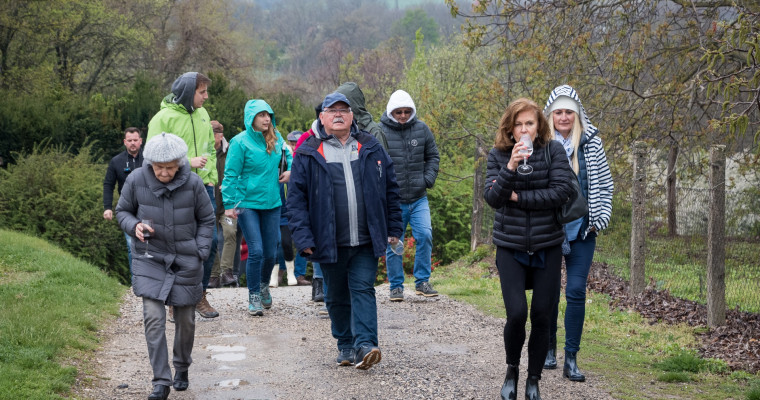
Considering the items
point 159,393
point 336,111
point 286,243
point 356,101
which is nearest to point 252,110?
point 356,101

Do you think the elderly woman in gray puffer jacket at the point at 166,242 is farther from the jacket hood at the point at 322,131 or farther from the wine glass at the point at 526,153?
the wine glass at the point at 526,153

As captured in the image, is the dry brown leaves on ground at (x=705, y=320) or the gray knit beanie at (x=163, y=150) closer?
the gray knit beanie at (x=163, y=150)

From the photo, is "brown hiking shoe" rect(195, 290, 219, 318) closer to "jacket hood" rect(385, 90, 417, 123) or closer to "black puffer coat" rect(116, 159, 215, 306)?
"jacket hood" rect(385, 90, 417, 123)

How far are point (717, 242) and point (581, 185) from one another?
3.47 metres

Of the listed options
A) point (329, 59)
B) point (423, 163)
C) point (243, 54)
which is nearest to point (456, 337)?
point (423, 163)

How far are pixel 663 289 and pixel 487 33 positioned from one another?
14.3ft

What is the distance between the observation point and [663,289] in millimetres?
10977

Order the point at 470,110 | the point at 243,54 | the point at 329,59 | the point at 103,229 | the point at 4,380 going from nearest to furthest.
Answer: the point at 4,380
the point at 103,229
the point at 470,110
the point at 243,54
the point at 329,59

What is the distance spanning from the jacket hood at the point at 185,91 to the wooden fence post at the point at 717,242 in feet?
18.1

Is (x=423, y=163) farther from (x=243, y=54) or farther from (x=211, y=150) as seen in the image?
(x=243, y=54)

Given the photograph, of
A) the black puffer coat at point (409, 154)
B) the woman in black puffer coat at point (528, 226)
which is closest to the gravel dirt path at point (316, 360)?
the woman in black puffer coat at point (528, 226)

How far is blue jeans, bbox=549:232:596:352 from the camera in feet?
19.6

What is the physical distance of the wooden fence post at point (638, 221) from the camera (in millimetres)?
9961

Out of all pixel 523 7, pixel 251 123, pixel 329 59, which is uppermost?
pixel 329 59
